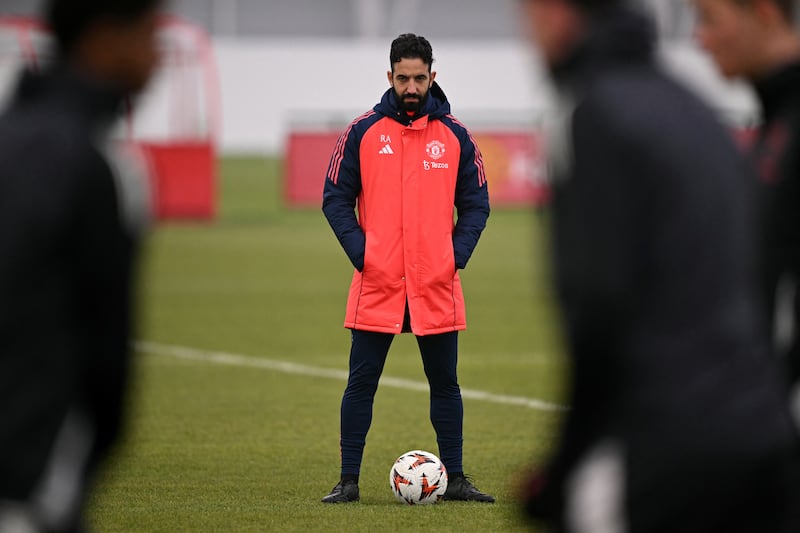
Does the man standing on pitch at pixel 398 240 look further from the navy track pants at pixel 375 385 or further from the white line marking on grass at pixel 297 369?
the white line marking on grass at pixel 297 369

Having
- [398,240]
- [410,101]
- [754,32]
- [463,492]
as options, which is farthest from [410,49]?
[754,32]

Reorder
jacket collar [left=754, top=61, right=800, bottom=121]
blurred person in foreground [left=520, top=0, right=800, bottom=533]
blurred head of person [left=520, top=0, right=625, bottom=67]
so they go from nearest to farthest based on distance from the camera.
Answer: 1. blurred person in foreground [left=520, top=0, right=800, bottom=533]
2. blurred head of person [left=520, top=0, right=625, bottom=67]
3. jacket collar [left=754, top=61, right=800, bottom=121]

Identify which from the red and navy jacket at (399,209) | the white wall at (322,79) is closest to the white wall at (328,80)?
the white wall at (322,79)

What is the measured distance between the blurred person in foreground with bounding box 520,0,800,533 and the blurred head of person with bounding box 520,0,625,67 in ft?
0.20

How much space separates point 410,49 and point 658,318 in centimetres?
464

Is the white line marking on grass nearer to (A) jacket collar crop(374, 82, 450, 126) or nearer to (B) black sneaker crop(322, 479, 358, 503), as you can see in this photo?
→ (B) black sneaker crop(322, 479, 358, 503)

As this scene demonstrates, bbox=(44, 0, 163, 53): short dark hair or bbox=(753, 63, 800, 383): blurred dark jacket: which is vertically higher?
bbox=(44, 0, 163, 53): short dark hair

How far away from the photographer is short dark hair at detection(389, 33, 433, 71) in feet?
23.7

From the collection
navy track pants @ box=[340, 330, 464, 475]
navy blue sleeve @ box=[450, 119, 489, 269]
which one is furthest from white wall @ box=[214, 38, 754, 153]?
navy track pants @ box=[340, 330, 464, 475]

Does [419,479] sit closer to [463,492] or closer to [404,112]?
[463,492]

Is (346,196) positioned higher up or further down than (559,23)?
further down

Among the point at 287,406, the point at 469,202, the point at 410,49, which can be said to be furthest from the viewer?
the point at 287,406

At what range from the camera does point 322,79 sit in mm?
41062

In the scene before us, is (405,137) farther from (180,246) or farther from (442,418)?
(180,246)
